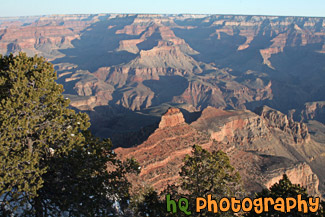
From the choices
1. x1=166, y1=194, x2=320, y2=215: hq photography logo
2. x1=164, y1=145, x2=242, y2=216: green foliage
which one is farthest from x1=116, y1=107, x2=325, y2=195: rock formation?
x1=166, y1=194, x2=320, y2=215: hq photography logo

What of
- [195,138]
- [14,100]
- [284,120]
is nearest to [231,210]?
[14,100]

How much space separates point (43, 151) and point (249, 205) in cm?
1573

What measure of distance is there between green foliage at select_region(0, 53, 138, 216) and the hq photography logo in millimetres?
4563

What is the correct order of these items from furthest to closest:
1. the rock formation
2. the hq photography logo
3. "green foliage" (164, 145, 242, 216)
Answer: the rock formation → "green foliage" (164, 145, 242, 216) → the hq photography logo

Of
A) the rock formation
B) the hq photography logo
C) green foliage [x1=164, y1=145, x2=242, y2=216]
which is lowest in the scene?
the hq photography logo

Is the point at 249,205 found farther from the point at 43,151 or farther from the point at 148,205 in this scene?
the point at 43,151

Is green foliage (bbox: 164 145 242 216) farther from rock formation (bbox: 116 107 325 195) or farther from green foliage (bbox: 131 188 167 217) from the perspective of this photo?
rock formation (bbox: 116 107 325 195)

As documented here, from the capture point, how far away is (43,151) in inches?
837

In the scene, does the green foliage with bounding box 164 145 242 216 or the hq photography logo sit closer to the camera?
the hq photography logo

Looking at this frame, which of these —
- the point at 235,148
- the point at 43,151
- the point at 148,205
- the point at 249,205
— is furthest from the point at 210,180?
the point at 235,148

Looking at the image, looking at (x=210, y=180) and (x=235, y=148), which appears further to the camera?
(x=235, y=148)

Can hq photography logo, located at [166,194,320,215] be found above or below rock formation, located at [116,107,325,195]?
below

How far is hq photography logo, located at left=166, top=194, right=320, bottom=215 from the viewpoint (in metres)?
20.5

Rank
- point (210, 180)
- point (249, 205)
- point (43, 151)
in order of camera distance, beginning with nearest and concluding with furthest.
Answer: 1. point (43, 151)
2. point (249, 205)
3. point (210, 180)
